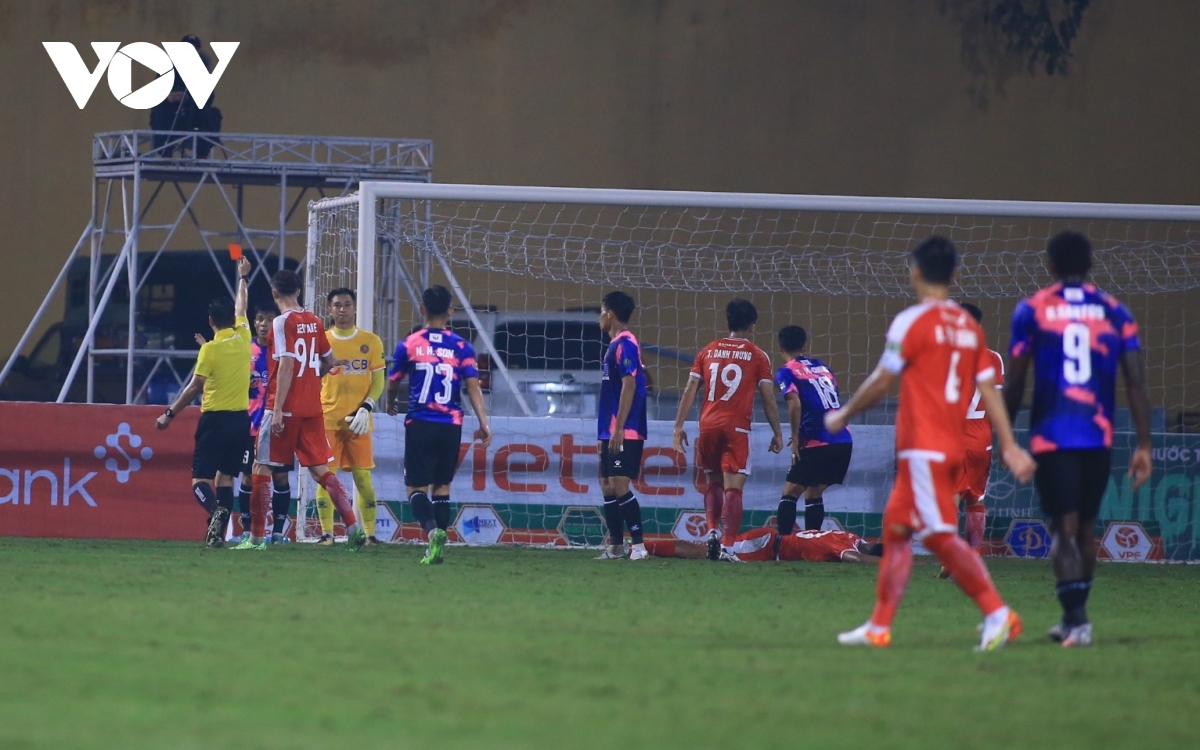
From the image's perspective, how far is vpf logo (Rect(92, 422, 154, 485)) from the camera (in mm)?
14250

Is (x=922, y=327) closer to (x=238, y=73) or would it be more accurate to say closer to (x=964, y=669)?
(x=964, y=669)

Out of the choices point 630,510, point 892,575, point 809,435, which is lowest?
point 892,575

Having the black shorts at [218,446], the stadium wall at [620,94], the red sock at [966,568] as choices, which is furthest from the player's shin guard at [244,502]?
the stadium wall at [620,94]

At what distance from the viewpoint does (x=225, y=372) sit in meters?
12.7

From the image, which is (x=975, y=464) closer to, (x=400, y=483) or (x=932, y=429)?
(x=400, y=483)

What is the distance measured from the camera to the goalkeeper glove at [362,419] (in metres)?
12.0

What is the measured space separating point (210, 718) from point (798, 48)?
19.7 meters

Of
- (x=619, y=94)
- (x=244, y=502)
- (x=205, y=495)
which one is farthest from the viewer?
(x=619, y=94)

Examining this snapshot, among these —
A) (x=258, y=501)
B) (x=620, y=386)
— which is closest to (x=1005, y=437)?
(x=620, y=386)

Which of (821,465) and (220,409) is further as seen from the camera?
(821,465)

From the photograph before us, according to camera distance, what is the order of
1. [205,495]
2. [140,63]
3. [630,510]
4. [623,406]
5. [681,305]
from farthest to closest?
[140,63], [681,305], [205,495], [630,510], [623,406]

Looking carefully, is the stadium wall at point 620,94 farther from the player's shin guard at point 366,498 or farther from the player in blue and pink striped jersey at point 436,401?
the player in blue and pink striped jersey at point 436,401

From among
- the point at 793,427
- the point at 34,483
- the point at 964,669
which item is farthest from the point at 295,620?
the point at 34,483

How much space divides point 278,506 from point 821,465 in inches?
176
